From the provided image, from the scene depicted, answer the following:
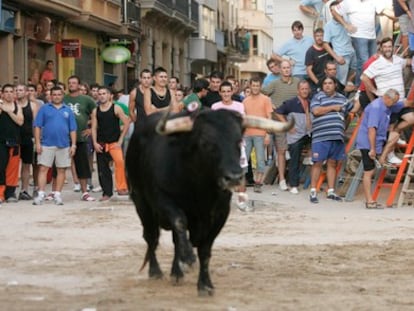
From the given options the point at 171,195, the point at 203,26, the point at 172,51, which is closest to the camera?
the point at 171,195

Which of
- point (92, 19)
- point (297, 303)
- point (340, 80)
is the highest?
point (92, 19)

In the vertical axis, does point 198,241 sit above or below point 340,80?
below

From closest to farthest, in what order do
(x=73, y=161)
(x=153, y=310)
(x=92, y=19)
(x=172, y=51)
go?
1. (x=153, y=310)
2. (x=73, y=161)
3. (x=92, y=19)
4. (x=172, y=51)

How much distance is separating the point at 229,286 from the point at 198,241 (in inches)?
23.4

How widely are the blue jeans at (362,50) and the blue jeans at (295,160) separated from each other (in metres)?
2.07

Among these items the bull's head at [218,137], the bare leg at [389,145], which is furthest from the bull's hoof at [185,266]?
the bare leg at [389,145]

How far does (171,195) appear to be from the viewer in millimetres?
8945

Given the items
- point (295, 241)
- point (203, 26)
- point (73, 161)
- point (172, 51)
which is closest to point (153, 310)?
point (295, 241)

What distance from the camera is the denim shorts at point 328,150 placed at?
17.8 m

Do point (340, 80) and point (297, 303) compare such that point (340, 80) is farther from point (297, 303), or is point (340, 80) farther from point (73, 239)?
point (297, 303)

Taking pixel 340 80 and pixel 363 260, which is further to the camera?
pixel 340 80

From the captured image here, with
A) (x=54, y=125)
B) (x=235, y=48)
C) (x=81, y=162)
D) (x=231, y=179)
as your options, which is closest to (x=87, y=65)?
(x=81, y=162)

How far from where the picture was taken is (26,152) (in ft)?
60.0

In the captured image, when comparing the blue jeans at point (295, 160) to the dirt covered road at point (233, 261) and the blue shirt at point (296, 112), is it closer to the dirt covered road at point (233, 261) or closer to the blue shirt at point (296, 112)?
the blue shirt at point (296, 112)
